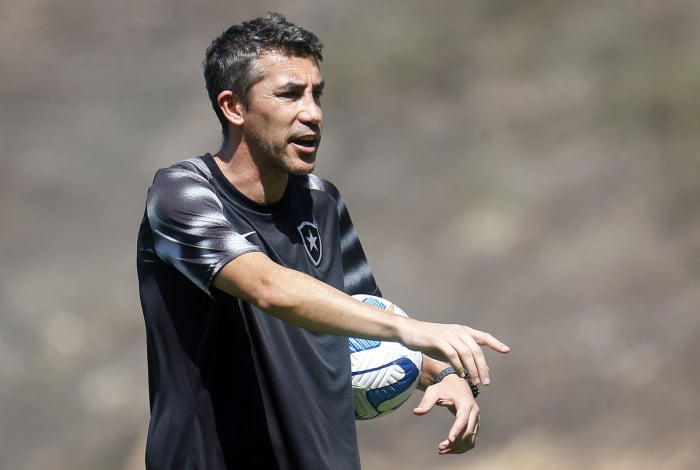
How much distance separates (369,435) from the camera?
31.6 feet

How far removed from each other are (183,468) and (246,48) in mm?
1301

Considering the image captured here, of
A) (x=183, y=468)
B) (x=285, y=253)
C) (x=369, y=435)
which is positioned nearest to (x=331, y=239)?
(x=285, y=253)

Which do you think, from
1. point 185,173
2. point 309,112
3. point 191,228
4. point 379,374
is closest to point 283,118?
point 309,112

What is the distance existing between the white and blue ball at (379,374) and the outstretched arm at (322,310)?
766mm

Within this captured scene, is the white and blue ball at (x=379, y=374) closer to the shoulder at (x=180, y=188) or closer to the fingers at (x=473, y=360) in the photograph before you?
the shoulder at (x=180, y=188)

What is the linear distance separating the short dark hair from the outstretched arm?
2.28 feet

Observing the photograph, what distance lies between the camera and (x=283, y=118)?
12.7 ft

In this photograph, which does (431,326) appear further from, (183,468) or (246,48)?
(246,48)

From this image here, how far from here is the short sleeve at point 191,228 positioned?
350cm

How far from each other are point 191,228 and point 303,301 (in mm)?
A: 419

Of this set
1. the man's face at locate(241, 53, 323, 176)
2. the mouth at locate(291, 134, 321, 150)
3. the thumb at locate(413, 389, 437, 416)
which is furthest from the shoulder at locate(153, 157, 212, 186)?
the thumb at locate(413, 389, 437, 416)

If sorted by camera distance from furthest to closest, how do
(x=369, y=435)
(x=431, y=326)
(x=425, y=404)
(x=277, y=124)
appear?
(x=369, y=435) < (x=277, y=124) < (x=425, y=404) < (x=431, y=326)

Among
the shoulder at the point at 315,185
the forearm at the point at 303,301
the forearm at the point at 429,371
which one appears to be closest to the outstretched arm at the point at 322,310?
the forearm at the point at 303,301

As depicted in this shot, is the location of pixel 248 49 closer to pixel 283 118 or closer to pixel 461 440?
pixel 283 118
